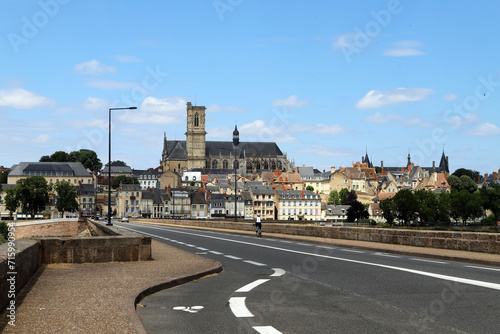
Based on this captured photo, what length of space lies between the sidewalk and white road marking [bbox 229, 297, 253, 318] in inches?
56.9

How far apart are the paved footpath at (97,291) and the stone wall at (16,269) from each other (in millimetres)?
194

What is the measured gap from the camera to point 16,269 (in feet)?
34.5

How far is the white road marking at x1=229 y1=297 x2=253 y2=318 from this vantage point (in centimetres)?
933

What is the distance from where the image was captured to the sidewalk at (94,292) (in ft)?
26.1

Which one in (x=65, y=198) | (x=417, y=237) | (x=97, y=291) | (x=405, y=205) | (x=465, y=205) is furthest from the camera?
(x=65, y=198)

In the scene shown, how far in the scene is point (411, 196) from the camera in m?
144

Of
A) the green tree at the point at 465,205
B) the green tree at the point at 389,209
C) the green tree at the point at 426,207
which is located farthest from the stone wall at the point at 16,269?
the green tree at the point at 465,205

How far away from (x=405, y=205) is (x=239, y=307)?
448 feet

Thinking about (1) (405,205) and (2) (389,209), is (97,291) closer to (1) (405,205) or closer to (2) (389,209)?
(1) (405,205)

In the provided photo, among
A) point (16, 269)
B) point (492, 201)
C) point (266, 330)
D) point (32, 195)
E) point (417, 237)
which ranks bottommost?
point (266, 330)

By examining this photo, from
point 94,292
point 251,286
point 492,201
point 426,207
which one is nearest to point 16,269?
point 94,292

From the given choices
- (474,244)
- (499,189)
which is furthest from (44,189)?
(474,244)

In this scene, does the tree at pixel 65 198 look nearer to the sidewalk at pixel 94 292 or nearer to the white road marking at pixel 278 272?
the sidewalk at pixel 94 292

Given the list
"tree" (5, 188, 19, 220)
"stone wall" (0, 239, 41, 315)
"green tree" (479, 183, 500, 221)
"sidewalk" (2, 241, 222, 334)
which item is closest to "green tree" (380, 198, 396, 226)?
"green tree" (479, 183, 500, 221)
